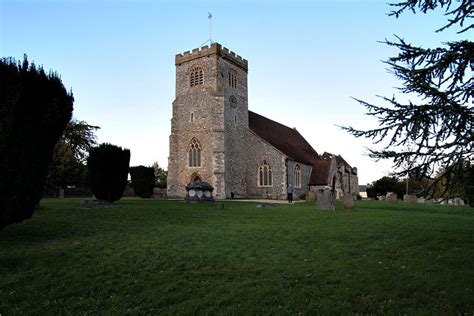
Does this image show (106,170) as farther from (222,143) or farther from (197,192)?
(222,143)

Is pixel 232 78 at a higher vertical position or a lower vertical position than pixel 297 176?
higher

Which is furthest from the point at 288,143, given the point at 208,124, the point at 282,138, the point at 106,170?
the point at 106,170

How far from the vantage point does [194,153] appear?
3039 centimetres

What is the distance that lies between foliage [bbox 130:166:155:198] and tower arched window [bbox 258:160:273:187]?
9162mm

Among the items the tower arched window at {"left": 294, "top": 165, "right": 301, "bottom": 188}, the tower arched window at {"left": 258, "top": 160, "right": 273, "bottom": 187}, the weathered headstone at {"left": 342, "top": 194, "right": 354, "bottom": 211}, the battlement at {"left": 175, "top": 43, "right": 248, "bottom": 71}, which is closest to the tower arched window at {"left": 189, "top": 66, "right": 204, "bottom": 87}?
the battlement at {"left": 175, "top": 43, "right": 248, "bottom": 71}

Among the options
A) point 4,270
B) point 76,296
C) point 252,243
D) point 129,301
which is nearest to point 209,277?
point 129,301

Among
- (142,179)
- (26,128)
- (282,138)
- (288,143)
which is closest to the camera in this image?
(26,128)

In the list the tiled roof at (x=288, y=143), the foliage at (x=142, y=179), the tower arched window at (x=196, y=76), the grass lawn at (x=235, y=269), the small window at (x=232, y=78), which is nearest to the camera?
the grass lawn at (x=235, y=269)

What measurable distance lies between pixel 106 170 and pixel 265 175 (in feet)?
53.0

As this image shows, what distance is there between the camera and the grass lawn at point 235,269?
4.57 metres

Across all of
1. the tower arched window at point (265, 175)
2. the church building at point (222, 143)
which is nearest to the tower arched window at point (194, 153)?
the church building at point (222, 143)

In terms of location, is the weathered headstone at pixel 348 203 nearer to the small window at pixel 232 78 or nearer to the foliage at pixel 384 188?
the small window at pixel 232 78

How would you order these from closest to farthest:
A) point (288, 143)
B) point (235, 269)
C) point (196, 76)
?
point (235, 269) → point (196, 76) → point (288, 143)

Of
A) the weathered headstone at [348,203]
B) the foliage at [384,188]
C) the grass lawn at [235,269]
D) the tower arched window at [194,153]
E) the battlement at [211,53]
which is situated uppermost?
the battlement at [211,53]
